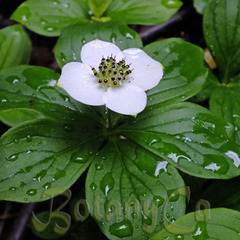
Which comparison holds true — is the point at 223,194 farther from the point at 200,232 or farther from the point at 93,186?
the point at 93,186

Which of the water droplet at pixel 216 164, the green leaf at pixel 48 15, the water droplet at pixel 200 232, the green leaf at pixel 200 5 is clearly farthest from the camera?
the green leaf at pixel 200 5

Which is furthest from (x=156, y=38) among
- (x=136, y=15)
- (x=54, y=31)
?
(x=54, y=31)

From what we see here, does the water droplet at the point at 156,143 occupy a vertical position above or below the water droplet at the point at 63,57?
below

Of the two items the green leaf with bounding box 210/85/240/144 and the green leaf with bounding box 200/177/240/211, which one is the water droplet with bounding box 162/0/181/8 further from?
the green leaf with bounding box 200/177/240/211

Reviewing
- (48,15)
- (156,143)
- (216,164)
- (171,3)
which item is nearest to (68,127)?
(156,143)

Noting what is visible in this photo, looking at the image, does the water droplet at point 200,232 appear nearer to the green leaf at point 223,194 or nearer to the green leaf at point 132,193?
the green leaf at point 132,193

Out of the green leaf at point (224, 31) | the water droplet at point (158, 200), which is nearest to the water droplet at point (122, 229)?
the water droplet at point (158, 200)
